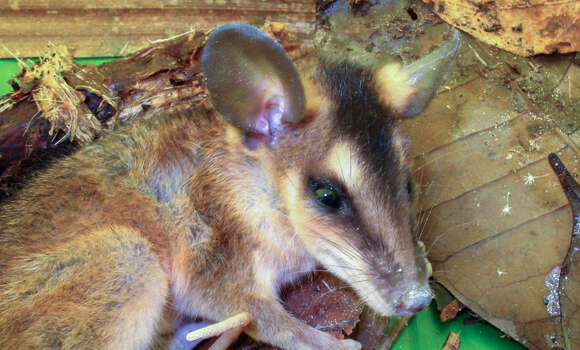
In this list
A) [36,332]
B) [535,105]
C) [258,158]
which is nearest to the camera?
[36,332]

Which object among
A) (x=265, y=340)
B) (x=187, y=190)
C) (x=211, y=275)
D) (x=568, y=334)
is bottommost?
(x=568, y=334)

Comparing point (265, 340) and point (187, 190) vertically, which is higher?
point (187, 190)

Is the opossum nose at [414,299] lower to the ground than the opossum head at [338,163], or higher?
lower

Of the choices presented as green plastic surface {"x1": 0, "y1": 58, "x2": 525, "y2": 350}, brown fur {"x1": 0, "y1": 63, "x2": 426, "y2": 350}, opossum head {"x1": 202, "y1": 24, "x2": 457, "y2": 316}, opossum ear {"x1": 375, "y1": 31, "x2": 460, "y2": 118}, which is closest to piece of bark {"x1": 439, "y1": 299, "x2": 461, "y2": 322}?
green plastic surface {"x1": 0, "y1": 58, "x2": 525, "y2": 350}

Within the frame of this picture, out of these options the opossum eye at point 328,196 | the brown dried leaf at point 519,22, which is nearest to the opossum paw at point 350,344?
the opossum eye at point 328,196

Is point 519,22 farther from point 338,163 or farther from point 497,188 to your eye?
point 338,163

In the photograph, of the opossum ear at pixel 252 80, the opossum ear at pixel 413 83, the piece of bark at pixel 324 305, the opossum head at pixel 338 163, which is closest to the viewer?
the opossum ear at pixel 252 80

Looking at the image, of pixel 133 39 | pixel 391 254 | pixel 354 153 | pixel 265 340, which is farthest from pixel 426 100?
pixel 133 39

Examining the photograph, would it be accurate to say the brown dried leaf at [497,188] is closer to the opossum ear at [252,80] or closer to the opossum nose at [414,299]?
the opossum nose at [414,299]

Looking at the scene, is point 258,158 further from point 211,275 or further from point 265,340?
point 265,340
